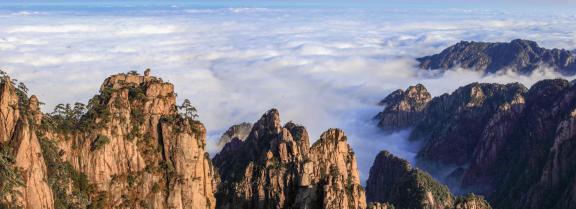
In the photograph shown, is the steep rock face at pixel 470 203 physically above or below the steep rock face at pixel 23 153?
below

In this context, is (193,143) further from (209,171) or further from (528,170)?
(528,170)

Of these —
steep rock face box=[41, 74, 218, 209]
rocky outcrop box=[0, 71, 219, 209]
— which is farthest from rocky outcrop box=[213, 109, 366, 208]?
steep rock face box=[41, 74, 218, 209]

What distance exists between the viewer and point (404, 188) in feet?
438

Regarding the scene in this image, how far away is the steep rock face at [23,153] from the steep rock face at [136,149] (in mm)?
6518

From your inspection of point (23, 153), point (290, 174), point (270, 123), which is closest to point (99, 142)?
point (23, 153)

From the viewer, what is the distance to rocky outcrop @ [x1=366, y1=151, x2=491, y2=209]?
12512 cm

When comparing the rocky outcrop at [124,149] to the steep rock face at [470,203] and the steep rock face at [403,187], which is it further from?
the steep rock face at [403,187]

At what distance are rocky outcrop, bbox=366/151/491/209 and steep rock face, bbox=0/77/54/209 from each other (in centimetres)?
6600

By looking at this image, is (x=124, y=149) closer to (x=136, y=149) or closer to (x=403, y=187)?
(x=136, y=149)

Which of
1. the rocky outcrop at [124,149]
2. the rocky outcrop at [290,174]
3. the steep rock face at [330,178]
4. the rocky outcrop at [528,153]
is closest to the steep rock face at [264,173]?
the rocky outcrop at [290,174]

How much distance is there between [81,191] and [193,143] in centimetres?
1231

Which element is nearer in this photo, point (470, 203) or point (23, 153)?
point (23, 153)

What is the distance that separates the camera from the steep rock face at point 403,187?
413 feet

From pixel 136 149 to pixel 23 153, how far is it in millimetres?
15063
